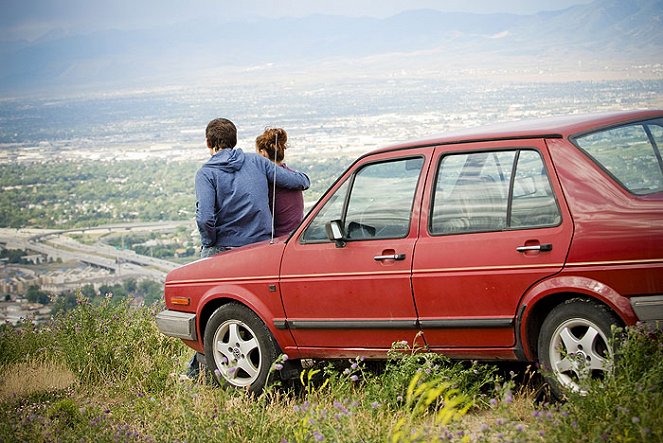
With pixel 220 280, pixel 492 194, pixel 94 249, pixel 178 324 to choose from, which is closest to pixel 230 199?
pixel 220 280

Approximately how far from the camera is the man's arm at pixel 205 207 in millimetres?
7820

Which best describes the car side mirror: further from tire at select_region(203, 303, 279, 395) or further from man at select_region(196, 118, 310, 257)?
man at select_region(196, 118, 310, 257)

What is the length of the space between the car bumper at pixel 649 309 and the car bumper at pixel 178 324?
3.44m

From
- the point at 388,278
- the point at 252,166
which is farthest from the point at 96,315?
the point at 388,278

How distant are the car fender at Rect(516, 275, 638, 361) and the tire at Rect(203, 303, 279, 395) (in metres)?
1.95

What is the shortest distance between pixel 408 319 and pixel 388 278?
0.27m

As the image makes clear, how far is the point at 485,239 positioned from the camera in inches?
230

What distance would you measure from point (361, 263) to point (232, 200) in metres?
1.81

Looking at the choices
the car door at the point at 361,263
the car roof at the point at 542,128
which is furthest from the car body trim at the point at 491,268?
the car roof at the point at 542,128

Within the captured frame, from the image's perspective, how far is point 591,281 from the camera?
209 inches

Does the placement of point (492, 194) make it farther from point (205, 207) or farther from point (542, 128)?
point (205, 207)

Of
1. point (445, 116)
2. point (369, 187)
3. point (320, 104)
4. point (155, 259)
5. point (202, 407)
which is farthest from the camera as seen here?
point (320, 104)

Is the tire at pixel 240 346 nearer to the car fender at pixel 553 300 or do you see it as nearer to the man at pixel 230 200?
the man at pixel 230 200

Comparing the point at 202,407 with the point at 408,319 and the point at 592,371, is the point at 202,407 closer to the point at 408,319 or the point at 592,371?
the point at 408,319
